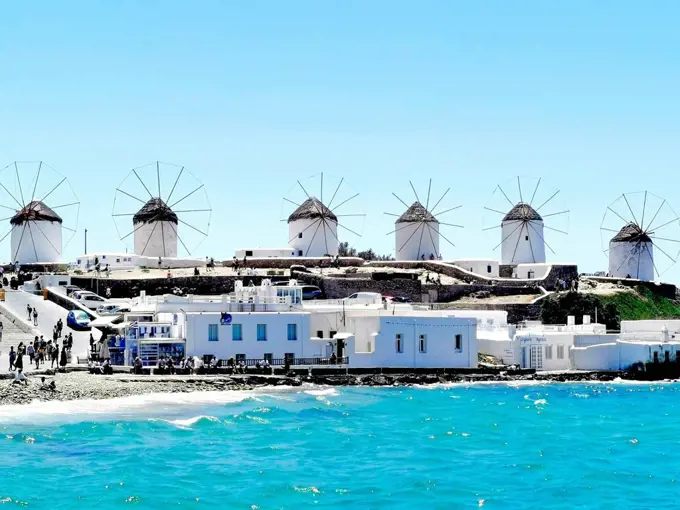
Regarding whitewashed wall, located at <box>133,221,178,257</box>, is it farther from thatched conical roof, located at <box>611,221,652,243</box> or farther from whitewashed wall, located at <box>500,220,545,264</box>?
thatched conical roof, located at <box>611,221,652,243</box>

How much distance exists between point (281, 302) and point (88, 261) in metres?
30.2

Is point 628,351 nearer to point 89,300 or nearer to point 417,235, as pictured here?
point 89,300

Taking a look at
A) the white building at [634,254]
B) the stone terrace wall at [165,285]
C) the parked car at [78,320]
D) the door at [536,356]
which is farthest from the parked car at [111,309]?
the white building at [634,254]

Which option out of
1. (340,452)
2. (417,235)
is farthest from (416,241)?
(340,452)

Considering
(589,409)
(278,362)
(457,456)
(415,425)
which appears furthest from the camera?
(278,362)

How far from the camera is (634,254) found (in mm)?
79500

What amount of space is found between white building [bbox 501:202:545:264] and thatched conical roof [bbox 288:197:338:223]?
12.9 m

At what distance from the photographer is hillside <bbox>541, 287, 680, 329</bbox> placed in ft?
200

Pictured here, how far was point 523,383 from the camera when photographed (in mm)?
45719

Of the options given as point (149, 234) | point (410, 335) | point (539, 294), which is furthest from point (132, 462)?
point (149, 234)

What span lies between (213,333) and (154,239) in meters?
34.0

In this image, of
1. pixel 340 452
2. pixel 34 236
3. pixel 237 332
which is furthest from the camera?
pixel 34 236

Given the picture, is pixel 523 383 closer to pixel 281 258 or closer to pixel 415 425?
pixel 415 425

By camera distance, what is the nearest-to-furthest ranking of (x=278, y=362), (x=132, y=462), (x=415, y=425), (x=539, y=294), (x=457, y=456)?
(x=132, y=462) → (x=457, y=456) → (x=415, y=425) → (x=278, y=362) → (x=539, y=294)
